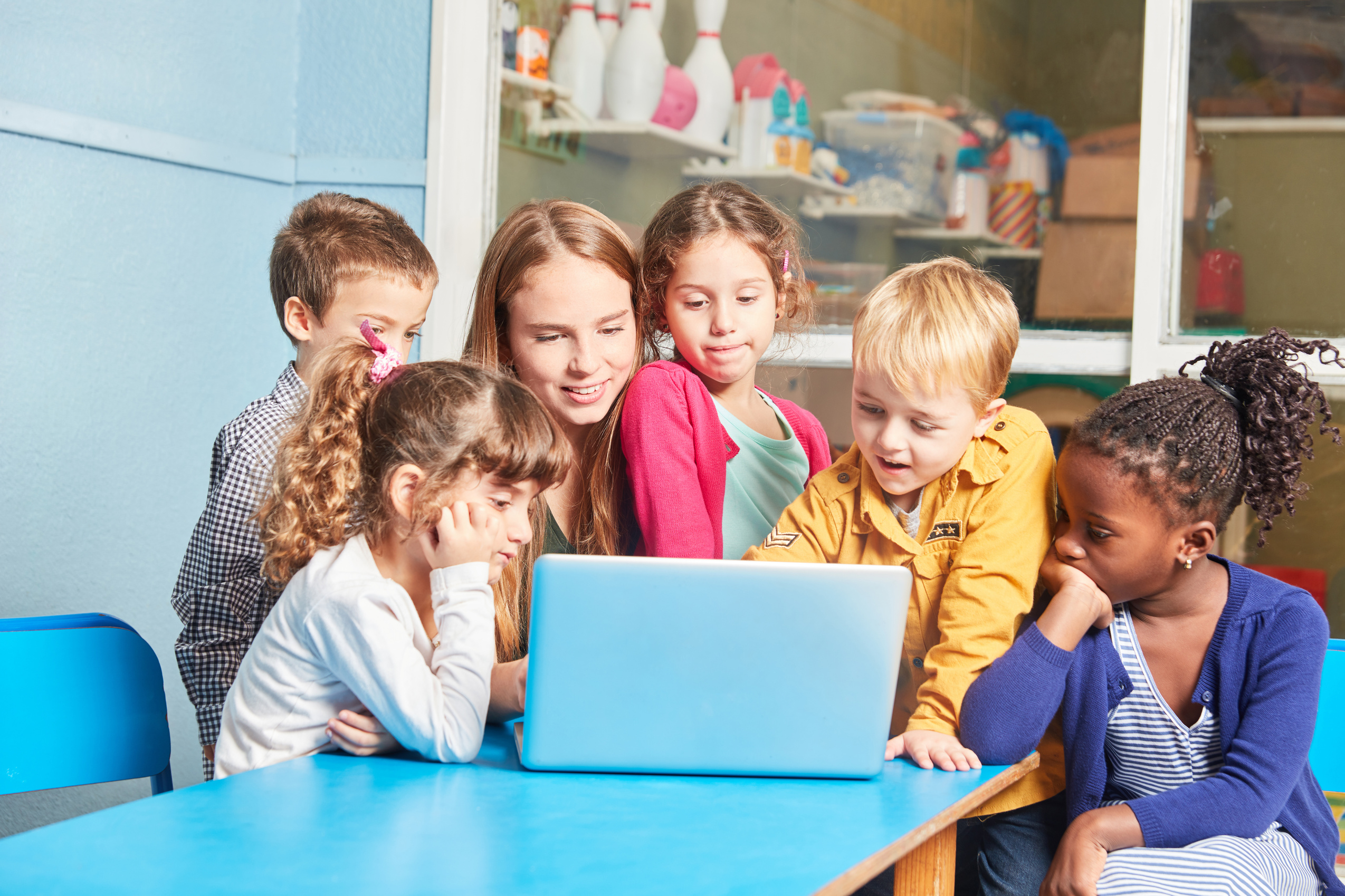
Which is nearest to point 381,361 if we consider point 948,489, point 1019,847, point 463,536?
point 463,536

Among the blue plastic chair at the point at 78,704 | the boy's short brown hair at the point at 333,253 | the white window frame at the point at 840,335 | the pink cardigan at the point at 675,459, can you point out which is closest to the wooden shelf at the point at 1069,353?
the white window frame at the point at 840,335

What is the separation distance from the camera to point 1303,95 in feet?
6.17

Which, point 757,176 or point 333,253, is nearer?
point 333,253

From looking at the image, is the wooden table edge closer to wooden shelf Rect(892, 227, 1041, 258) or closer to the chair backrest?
the chair backrest

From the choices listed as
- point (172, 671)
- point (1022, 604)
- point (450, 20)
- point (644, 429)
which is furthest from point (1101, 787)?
point (450, 20)

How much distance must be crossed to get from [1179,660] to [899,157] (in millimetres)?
1590

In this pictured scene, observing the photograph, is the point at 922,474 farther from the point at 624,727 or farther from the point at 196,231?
the point at 196,231

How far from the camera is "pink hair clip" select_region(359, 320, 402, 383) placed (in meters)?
1.08

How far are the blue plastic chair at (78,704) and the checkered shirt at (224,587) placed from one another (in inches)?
3.5

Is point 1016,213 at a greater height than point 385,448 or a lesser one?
greater

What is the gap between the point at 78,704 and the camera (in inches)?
44.5

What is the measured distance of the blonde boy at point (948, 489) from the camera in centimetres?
107

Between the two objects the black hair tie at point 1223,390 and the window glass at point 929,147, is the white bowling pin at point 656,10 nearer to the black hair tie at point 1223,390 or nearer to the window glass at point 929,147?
the window glass at point 929,147

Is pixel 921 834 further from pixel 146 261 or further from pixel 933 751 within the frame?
pixel 146 261
